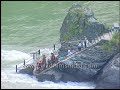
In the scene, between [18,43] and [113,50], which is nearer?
[113,50]

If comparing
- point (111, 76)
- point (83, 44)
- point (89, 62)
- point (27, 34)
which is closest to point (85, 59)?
point (89, 62)

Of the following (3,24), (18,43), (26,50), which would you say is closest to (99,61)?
(26,50)

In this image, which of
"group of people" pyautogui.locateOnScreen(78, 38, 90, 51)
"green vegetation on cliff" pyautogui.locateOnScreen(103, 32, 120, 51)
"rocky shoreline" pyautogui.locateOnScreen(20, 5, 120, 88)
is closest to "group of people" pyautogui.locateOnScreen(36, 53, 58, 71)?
"rocky shoreline" pyautogui.locateOnScreen(20, 5, 120, 88)

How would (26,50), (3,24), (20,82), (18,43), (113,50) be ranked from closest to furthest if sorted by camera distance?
(113,50), (20,82), (26,50), (18,43), (3,24)

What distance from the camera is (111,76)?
1597 inches

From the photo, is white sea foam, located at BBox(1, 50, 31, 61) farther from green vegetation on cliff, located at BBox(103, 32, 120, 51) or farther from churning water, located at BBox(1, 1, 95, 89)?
green vegetation on cliff, located at BBox(103, 32, 120, 51)

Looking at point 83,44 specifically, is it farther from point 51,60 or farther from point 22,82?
point 22,82

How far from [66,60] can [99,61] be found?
3334 mm

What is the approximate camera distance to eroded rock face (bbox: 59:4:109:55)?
4600 cm

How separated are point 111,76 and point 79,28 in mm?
8083

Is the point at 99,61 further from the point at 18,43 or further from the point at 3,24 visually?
the point at 3,24

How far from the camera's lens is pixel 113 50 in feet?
140

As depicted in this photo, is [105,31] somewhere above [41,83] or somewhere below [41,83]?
above

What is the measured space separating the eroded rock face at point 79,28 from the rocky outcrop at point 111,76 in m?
5.16
